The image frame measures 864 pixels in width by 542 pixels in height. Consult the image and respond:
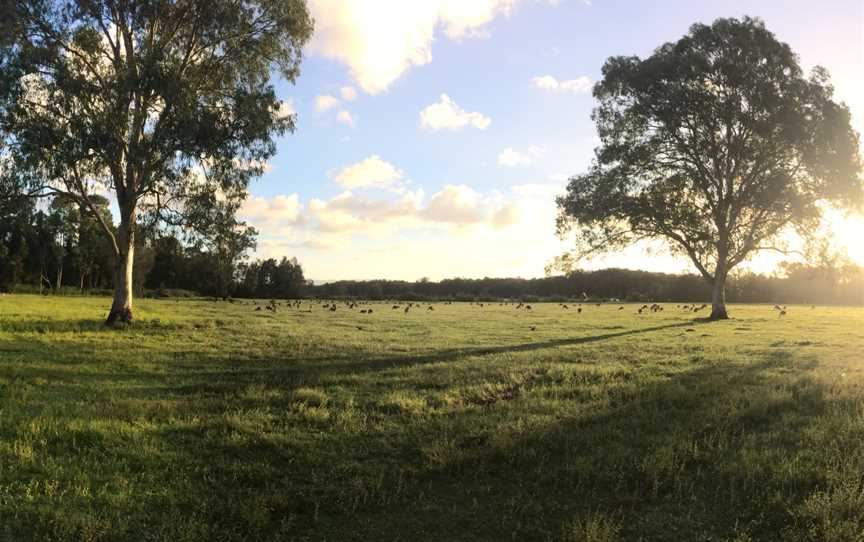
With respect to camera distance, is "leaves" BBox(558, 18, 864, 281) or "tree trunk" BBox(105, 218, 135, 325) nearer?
"tree trunk" BBox(105, 218, 135, 325)

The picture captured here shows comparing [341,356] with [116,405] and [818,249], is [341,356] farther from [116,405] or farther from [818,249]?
[818,249]

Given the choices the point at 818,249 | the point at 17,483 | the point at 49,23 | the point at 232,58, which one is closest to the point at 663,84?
the point at 818,249

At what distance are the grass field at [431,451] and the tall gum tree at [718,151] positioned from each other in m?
20.8

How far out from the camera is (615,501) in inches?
263

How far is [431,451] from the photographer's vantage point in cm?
816

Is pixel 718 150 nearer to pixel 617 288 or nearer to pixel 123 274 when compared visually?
pixel 123 274

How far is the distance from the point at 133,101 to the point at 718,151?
34.3 meters

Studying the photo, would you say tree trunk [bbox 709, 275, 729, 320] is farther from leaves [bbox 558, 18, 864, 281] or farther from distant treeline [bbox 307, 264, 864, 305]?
distant treeline [bbox 307, 264, 864, 305]

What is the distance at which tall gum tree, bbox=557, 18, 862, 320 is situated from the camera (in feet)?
112

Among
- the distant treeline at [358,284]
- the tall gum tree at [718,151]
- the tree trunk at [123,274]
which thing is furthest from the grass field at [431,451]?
the distant treeline at [358,284]

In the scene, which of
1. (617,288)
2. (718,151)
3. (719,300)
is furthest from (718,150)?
(617,288)

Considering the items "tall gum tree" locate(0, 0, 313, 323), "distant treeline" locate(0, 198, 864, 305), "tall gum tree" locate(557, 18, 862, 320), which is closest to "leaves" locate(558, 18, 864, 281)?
"tall gum tree" locate(557, 18, 862, 320)

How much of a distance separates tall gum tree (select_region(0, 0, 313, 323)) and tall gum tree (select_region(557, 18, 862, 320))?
2055 cm

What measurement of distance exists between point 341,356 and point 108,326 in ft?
44.0
